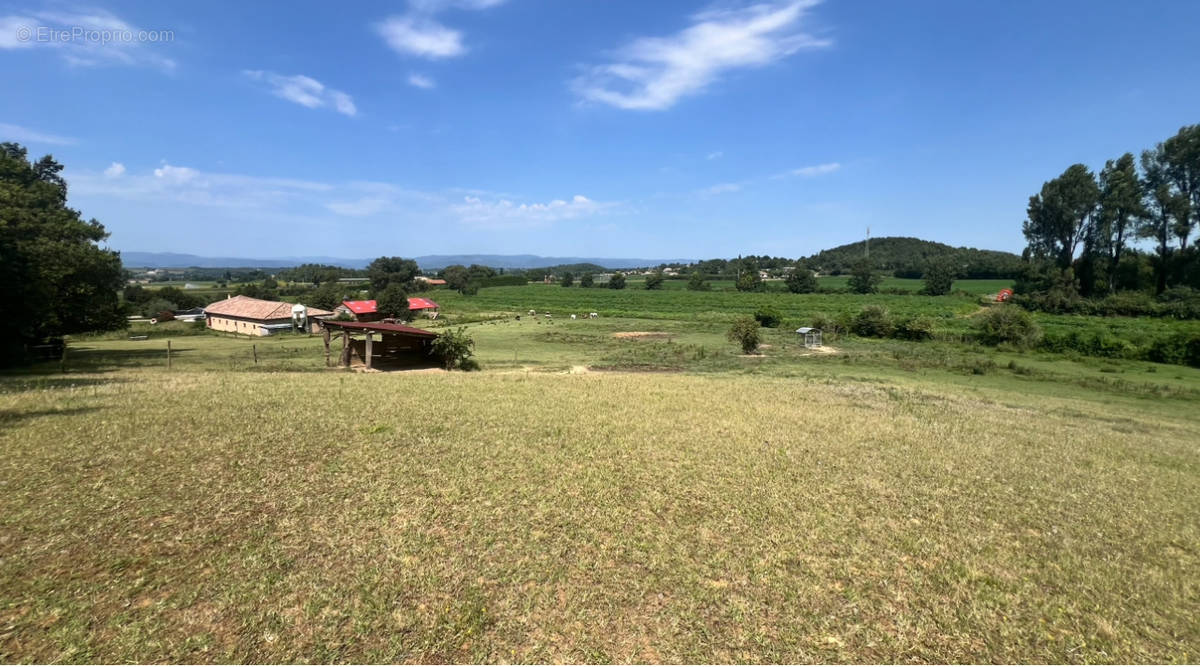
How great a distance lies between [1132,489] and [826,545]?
24.1ft

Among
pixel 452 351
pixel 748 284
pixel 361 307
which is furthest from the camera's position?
pixel 748 284

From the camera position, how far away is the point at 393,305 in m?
56.8

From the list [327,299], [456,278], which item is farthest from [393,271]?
[327,299]

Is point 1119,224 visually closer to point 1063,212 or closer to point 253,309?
point 1063,212

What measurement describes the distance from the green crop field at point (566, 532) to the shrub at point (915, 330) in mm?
31032

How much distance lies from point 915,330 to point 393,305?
49.5m

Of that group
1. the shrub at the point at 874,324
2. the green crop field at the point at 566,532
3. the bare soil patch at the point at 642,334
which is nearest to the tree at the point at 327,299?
the bare soil patch at the point at 642,334

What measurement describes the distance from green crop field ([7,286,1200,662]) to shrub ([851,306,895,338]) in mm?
32889

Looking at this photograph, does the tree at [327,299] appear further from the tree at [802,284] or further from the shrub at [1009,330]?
the tree at [802,284]

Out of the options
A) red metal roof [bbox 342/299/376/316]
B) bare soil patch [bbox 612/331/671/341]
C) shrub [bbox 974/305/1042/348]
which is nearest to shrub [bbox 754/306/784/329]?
bare soil patch [bbox 612/331/671/341]

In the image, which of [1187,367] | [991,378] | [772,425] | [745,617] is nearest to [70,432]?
[745,617]

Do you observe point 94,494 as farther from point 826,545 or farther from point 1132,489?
point 1132,489

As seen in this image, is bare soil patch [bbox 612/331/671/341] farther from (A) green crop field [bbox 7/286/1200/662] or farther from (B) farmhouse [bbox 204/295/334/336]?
(A) green crop field [bbox 7/286/1200/662]

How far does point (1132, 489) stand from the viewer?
958 cm
